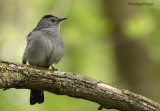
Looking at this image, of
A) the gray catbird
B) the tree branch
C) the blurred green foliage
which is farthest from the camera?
the blurred green foliage

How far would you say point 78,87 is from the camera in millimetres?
5262

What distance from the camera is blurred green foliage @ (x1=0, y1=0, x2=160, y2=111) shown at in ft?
31.2

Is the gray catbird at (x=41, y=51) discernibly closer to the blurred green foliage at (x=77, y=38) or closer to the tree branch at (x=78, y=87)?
the tree branch at (x=78, y=87)

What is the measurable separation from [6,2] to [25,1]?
30.6 inches

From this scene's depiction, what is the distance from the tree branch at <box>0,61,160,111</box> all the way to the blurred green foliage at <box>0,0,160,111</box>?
13.0ft

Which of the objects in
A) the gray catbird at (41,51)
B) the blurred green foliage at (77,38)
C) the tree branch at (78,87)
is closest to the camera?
the tree branch at (78,87)

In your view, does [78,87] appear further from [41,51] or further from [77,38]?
[77,38]

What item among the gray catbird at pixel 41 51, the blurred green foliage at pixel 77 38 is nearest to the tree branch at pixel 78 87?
the gray catbird at pixel 41 51

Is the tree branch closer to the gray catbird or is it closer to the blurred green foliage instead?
the gray catbird

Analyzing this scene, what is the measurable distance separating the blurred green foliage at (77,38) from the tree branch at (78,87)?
13.0ft

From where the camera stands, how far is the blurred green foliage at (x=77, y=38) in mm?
9500

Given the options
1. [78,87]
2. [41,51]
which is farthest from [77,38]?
[78,87]

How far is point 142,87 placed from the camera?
9.12m

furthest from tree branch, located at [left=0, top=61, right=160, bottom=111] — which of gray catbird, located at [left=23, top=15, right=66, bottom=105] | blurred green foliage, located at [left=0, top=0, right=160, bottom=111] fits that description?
blurred green foliage, located at [left=0, top=0, right=160, bottom=111]
